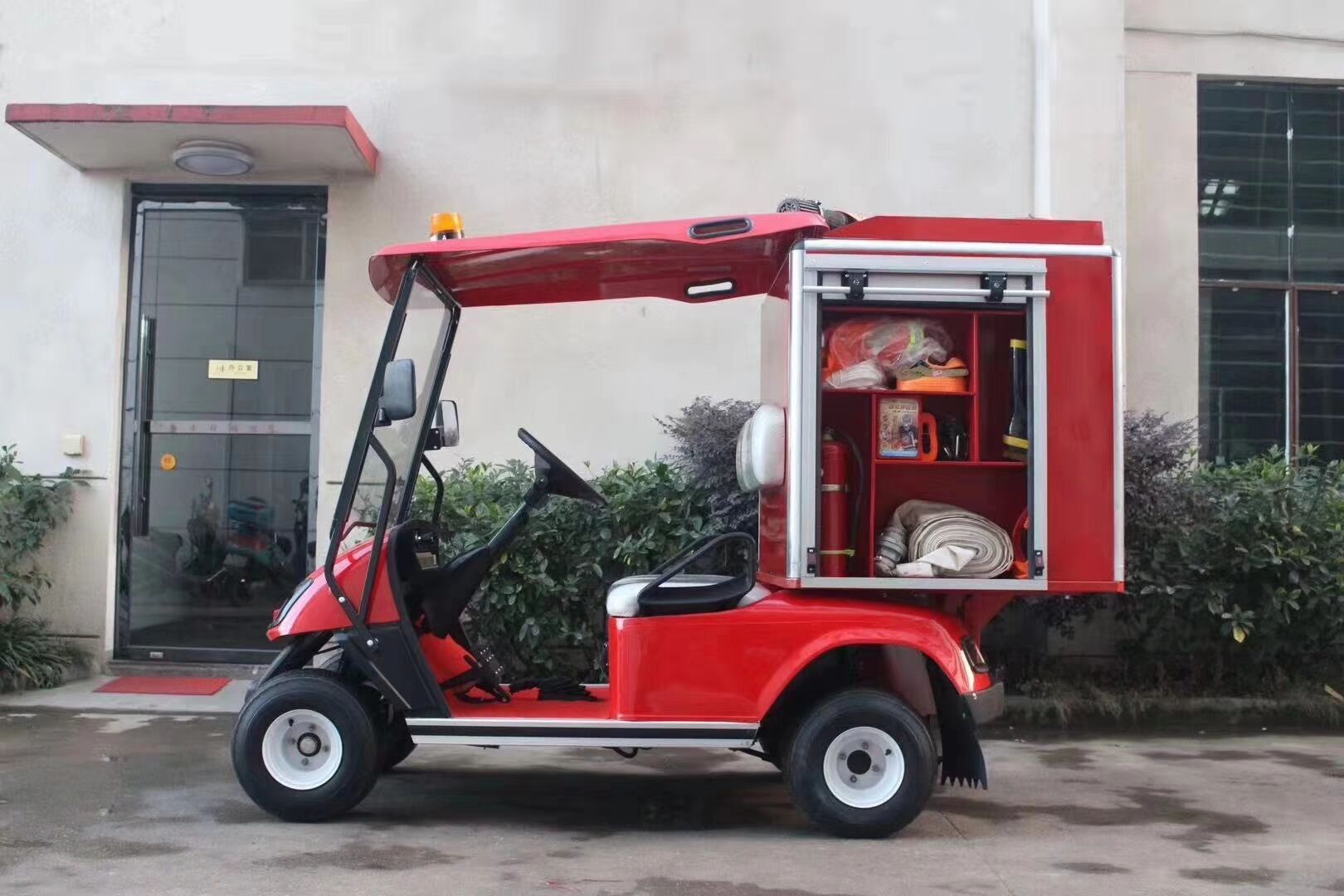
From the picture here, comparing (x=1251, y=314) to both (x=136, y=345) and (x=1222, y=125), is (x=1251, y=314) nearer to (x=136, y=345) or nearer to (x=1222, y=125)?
(x=1222, y=125)

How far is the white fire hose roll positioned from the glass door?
5096mm

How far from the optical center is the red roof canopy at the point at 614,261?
5236 mm

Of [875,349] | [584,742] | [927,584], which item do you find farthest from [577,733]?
[875,349]

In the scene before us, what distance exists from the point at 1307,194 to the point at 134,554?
896cm

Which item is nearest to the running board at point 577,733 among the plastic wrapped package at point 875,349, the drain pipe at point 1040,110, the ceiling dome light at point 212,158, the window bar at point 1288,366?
the plastic wrapped package at point 875,349

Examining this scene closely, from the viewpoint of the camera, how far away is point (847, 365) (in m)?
5.26

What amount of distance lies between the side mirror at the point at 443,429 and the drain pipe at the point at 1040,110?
4924mm

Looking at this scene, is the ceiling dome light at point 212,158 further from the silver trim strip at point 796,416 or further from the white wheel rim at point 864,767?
the white wheel rim at point 864,767

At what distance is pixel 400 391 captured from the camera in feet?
16.6

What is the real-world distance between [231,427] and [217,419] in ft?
0.40

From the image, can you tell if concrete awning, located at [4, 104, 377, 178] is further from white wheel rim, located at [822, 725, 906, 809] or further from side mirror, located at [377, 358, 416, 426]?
white wheel rim, located at [822, 725, 906, 809]

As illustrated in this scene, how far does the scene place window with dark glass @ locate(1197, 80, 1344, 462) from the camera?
9.51 metres

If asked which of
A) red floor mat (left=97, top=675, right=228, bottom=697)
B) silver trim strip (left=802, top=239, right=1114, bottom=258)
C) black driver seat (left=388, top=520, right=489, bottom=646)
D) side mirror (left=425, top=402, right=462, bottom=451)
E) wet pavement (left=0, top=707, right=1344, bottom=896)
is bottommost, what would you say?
wet pavement (left=0, top=707, right=1344, bottom=896)

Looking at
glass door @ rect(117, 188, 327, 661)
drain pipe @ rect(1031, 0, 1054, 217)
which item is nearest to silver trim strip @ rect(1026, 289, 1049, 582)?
drain pipe @ rect(1031, 0, 1054, 217)
